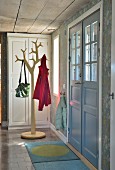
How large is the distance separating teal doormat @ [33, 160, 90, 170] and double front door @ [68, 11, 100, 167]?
15 centimetres

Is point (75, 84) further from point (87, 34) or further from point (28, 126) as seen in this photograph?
point (28, 126)

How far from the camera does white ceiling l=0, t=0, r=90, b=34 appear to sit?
12.3ft

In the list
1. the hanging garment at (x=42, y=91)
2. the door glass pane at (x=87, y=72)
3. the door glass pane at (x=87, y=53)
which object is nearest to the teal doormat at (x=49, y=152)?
the hanging garment at (x=42, y=91)

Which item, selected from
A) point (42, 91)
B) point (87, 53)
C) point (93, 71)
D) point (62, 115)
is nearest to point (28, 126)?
point (42, 91)

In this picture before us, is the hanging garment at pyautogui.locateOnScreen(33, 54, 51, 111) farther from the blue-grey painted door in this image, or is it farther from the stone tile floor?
the blue-grey painted door

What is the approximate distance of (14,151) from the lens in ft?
14.4

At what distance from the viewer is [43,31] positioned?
19.7ft

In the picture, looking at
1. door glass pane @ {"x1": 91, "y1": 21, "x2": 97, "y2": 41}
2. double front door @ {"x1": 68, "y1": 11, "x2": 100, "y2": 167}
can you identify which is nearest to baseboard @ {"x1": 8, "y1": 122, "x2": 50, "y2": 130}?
double front door @ {"x1": 68, "y1": 11, "x2": 100, "y2": 167}

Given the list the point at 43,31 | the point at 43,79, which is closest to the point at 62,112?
the point at 43,79

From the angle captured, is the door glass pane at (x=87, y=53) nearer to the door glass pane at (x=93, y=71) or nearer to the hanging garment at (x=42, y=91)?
the door glass pane at (x=93, y=71)

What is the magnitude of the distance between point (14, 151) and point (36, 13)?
2.36 metres

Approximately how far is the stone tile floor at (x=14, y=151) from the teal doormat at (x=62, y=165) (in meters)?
0.14

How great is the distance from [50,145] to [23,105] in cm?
169

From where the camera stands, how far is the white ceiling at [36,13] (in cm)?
373
